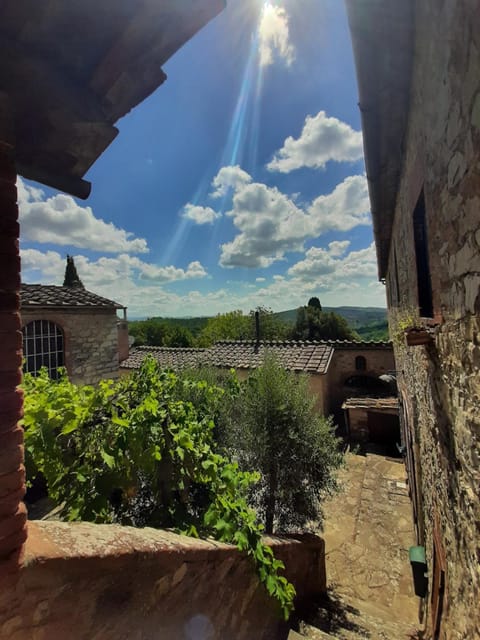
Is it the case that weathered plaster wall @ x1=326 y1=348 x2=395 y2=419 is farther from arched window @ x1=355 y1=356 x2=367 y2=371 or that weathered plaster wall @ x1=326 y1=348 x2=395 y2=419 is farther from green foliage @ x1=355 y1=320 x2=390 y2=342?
green foliage @ x1=355 y1=320 x2=390 y2=342

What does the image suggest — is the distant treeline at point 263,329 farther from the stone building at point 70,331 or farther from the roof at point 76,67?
the roof at point 76,67

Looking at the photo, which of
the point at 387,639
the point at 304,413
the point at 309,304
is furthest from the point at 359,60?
the point at 309,304

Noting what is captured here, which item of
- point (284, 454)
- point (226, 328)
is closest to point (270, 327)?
point (226, 328)

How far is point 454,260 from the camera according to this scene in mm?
1860

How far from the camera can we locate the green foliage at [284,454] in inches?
210

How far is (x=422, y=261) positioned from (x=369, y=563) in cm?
551

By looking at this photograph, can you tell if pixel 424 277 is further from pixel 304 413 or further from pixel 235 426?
pixel 235 426

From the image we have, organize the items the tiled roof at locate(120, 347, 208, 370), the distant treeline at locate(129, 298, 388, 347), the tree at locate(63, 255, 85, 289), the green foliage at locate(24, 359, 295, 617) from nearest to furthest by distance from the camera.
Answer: the green foliage at locate(24, 359, 295, 617)
the tiled roof at locate(120, 347, 208, 370)
the tree at locate(63, 255, 85, 289)
the distant treeline at locate(129, 298, 388, 347)

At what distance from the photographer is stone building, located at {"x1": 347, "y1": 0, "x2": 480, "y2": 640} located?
154 cm

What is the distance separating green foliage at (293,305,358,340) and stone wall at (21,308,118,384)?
25.8 m

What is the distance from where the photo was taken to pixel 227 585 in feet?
8.46

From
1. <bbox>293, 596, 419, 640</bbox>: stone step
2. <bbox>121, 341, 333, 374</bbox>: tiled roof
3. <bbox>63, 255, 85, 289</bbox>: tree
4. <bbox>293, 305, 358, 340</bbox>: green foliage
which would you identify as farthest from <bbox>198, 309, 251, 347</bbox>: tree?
<bbox>293, 596, 419, 640</bbox>: stone step

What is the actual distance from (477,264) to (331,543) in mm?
6482

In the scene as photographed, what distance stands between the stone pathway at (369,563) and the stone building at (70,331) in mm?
8612
